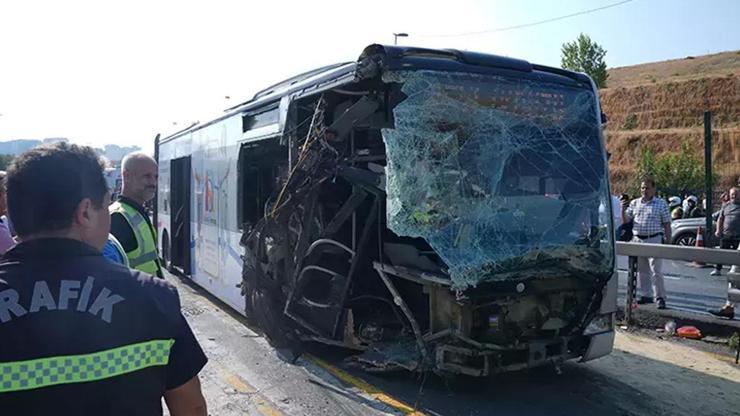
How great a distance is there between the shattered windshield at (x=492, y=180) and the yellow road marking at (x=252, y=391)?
183 centimetres

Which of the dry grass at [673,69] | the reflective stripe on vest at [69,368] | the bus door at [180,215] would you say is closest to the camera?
the reflective stripe on vest at [69,368]

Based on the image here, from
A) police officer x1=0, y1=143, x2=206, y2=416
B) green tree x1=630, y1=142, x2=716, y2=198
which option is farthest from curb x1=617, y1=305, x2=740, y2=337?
green tree x1=630, y1=142, x2=716, y2=198

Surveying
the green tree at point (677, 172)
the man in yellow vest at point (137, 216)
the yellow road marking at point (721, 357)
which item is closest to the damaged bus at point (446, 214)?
the yellow road marking at point (721, 357)

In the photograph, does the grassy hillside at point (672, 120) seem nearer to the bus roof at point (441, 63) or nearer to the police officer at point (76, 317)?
the bus roof at point (441, 63)

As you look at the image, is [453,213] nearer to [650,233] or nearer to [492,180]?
[492,180]

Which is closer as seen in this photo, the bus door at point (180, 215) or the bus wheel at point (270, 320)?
the bus wheel at point (270, 320)

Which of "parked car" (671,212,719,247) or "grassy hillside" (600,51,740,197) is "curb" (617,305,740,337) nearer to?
"parked car" (671,212,719,247)

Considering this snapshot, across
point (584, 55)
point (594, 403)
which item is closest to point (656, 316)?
point (594, 403)

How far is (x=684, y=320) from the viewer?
779 cm

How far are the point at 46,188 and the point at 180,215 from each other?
10684 millimetres

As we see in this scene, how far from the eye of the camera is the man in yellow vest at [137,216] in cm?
392

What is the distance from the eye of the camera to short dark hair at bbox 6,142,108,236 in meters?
1.81

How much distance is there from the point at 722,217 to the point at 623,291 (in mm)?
2742

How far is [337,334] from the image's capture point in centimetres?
609
